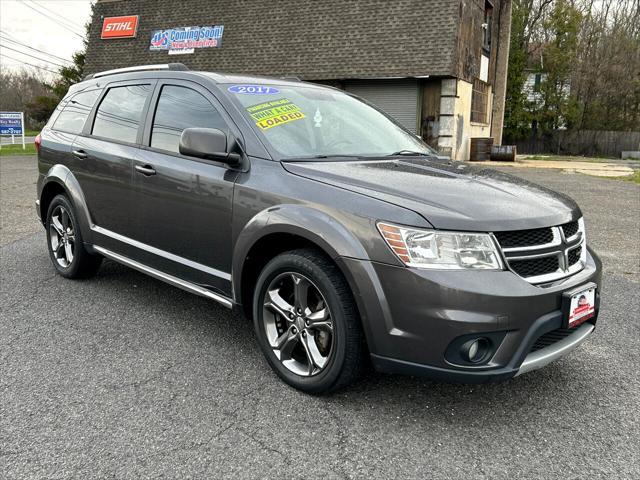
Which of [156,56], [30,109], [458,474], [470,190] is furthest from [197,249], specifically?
[30,109]

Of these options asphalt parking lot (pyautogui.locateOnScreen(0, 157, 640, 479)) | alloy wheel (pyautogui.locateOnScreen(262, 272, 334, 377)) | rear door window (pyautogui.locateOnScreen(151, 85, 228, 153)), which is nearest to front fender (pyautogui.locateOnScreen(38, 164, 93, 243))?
asphalt parking lot (pyautogui.locateOnScreen(0, 157, 640, 479))

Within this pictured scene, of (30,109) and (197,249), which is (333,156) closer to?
(197,249)

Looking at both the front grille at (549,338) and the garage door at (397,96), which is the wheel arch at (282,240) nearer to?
the front grille at (549,338)

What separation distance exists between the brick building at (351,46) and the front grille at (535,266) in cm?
1592

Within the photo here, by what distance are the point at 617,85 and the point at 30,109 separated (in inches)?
2001

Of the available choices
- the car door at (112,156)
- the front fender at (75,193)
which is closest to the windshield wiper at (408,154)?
the car door at (112,156)

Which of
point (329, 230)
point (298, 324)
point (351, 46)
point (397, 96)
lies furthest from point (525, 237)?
point (351, 46)

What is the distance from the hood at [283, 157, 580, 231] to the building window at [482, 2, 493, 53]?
2133 cm

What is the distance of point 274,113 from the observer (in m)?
3.53

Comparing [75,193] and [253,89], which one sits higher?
[253,89]

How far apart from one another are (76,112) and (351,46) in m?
15.5

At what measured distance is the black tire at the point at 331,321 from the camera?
8.92 ft

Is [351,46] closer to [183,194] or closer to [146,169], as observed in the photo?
[146,169]

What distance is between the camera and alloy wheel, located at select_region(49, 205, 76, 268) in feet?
16.1
